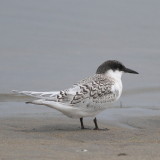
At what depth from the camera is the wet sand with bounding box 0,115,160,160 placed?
19.5ft

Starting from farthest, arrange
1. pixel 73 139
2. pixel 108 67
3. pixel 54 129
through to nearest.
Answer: pixel 108 67 → pixel 54 129 → pixel 73 139

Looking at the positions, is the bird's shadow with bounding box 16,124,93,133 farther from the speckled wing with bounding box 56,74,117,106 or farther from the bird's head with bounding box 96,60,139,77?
the bird's head with bounding box 96,60,139,77

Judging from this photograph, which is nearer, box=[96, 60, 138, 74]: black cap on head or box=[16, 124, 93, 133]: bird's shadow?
box=[16, 124, 93, 133]: bird's shadow

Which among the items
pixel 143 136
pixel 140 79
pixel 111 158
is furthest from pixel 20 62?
pixel 111 158

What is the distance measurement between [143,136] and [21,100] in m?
3.21

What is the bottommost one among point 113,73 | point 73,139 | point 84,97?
point 73,139

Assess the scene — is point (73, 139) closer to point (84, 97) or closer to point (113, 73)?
point (84, 97)

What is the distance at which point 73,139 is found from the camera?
24.6 ft

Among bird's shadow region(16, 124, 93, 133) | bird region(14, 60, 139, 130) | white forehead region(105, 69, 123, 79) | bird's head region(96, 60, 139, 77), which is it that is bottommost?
bird's shadow region(16, 124, 93, 133)

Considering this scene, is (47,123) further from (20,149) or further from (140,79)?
(140,79)

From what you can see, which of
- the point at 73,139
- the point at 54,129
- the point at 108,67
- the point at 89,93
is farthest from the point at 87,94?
the point at 73,139

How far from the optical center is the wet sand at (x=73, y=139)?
5945mm

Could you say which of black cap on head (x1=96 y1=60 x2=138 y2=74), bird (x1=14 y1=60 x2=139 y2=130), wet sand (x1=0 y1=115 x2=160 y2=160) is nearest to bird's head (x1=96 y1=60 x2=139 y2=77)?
black cap on head (x1=96 y1=60 x2=138 y2=74)

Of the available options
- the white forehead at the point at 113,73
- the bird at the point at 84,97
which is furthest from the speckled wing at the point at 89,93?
the white forehead at the point at 113,73
